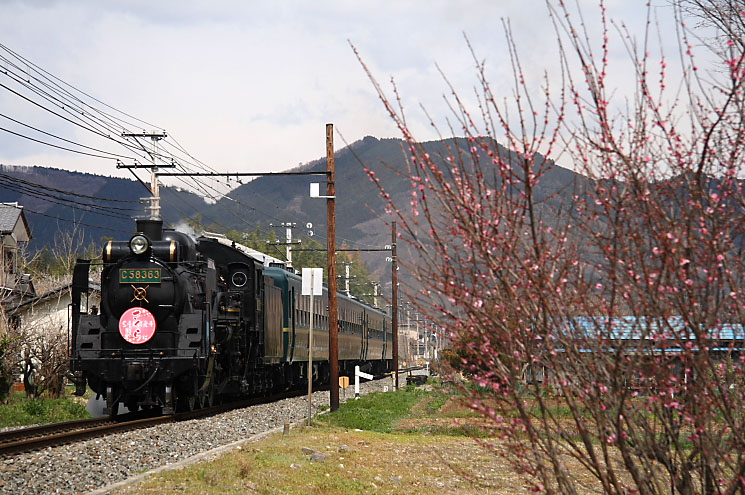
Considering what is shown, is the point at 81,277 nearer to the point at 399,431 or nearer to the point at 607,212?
the point at 399,431

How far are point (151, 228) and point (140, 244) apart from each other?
840 millimetres

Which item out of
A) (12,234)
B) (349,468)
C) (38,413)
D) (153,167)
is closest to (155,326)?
(38,413)

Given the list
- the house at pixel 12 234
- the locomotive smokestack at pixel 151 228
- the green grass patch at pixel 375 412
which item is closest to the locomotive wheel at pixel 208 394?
the green grass patch at pixel 375 412

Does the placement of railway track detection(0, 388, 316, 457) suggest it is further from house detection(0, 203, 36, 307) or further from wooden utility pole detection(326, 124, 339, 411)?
house detection(0, 203, 36, 307)

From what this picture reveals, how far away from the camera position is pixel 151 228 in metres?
18.9

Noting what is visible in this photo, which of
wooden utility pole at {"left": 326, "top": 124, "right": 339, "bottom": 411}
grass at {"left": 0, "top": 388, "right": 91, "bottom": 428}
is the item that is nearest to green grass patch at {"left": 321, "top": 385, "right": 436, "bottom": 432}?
wooden utility pole at {"left": 326, "top": 124, "right": 339, "bottom": 411}

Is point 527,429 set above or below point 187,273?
below

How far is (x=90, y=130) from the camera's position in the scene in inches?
1054

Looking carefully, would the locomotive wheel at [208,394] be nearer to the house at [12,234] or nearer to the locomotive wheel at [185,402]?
the locomotive wheel at [185,402]

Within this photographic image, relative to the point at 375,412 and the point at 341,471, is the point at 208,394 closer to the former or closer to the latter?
the point at 375,412

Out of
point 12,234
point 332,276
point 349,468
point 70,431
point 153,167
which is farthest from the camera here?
point 12,234

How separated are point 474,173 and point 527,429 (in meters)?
1.59

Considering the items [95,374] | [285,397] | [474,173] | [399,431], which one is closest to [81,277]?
[95,374]

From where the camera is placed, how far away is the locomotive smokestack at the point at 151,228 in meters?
18.8
